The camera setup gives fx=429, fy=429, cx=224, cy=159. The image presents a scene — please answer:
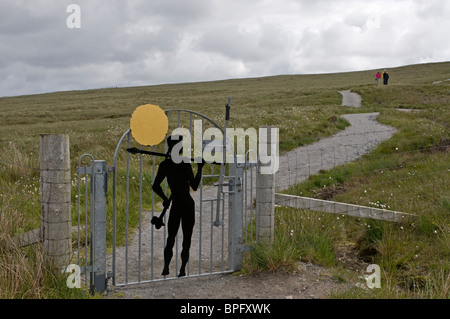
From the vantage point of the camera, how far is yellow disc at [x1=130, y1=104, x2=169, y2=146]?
4.84 metres

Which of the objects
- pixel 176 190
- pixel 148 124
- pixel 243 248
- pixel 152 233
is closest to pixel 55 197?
pixel 152 233

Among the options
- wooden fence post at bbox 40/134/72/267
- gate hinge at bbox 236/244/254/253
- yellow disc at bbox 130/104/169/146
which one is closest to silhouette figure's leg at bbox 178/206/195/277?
gate hinge at bbox 236/244/254/253

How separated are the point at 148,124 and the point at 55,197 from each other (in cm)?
130

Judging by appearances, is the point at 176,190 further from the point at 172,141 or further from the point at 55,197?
the point at 55,197

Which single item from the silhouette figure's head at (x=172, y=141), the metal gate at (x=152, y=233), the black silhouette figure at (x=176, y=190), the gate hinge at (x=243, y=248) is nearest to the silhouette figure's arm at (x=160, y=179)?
the black silhouette figure at (x=176, y=190)

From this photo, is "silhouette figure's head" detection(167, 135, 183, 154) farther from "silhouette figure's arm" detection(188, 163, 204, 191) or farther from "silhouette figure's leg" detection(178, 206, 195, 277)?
"silhouette figure's leg" detection(178, 206, 195, 277)

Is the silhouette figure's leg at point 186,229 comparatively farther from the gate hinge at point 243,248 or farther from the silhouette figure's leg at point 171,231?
the gate hinge at point 243,248

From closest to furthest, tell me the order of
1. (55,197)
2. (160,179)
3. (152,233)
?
(55,197) → (152,233) → (160,179)

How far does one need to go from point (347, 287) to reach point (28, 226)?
4.72 meters

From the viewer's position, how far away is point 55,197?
4.73 metres

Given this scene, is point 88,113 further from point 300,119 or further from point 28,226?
point 28,226

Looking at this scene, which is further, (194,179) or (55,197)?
(194,179)
